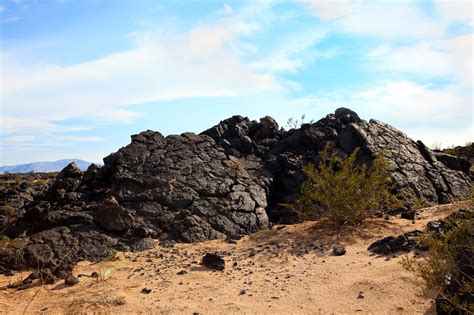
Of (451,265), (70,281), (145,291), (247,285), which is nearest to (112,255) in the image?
(70,281)

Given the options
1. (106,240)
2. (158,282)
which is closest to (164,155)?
(106,240)

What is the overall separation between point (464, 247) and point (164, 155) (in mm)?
9821

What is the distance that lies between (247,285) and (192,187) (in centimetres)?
569

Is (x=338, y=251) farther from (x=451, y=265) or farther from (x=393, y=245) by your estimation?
(x=451, y=265)

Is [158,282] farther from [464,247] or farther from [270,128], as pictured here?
[270,128]

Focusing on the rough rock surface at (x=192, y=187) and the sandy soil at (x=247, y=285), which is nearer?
the sandy soil at (x=247, y=285)

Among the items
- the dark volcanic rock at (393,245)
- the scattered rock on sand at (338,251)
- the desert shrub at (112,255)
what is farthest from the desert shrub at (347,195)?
the desert shrub at (112,255)

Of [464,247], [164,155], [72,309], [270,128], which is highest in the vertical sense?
[270,128]

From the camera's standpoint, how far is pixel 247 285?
7.60 meters

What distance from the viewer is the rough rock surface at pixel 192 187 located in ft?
33.8

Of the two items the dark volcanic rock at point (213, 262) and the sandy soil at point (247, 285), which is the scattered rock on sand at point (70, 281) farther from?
the dark volcanic rock at point (213, 262)

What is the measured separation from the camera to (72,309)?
663 cm

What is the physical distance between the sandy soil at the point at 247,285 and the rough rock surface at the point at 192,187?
3.39 ft

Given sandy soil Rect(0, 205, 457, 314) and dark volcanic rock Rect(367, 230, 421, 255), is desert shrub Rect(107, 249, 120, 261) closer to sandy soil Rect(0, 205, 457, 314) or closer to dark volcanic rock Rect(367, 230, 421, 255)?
sandy soil Rect(0, 205, 457, 314)
